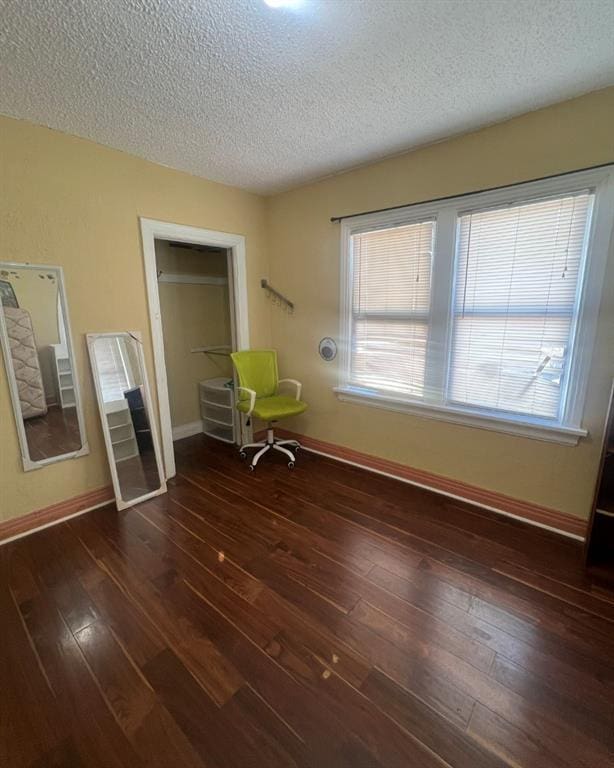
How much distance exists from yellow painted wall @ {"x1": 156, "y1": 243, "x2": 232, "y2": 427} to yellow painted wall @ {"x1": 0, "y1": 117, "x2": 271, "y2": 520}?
0.99 meters

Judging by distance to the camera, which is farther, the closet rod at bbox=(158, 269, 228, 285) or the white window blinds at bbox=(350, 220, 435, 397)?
the closet rod at bbox=(158, 269, 228, 285)

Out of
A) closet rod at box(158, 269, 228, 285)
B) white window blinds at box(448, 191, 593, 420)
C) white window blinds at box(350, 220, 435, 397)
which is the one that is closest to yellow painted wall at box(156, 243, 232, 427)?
closet rod at box(158, 269, 228, 285)

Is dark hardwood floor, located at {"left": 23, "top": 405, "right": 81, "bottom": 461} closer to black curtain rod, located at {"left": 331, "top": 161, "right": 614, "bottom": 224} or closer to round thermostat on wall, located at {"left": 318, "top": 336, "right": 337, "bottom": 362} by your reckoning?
round thermostat on wall, located at {"left": 318, "top": 336, "right": 337, "bottom": 362}

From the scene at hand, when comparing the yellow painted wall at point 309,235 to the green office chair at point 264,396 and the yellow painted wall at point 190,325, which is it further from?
the yellow painted wall at point 190,325

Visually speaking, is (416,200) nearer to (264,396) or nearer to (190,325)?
(264,396)

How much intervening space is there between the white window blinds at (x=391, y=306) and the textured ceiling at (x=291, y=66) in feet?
2.17

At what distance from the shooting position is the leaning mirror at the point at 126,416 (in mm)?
2402

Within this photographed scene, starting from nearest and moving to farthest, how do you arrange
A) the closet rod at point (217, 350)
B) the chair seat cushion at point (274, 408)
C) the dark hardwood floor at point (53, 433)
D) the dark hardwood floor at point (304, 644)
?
the dark hardwood floor at point (304, 644) → the dark hardwood floor at point (53, 433) → the chair seat cushion at point (274, 408) → the closet rod at point (217, 350)

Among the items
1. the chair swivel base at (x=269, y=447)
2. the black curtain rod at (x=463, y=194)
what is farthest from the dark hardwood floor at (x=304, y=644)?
the black curtain rod at (x=463, y=194)

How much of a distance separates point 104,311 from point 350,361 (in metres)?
1.96

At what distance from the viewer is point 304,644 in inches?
55.5

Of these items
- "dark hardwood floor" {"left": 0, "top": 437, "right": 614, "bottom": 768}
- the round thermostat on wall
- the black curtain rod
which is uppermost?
the black curtain rod

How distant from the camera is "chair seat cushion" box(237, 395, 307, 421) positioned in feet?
9.54

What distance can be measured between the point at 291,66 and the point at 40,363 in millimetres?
2188
